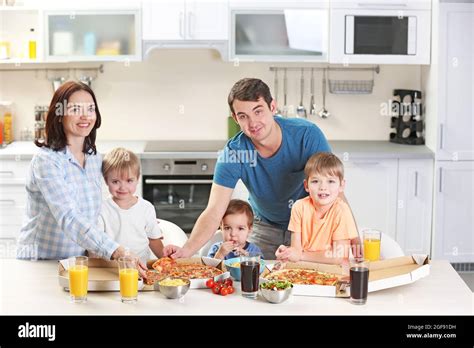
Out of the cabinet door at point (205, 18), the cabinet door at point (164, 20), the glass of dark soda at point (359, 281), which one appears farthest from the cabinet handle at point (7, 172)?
the glass of dark soda at point (359, 281)

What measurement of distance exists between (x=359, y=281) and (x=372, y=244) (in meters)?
0.54

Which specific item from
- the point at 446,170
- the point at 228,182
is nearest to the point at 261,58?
the point at 446,170

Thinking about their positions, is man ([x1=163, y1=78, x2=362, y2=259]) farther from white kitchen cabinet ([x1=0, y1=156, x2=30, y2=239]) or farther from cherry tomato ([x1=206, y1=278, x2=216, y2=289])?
white kitchen cabinet ([x1=0, y1=156, x2=30, y2=239])

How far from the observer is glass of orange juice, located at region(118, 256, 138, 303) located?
286cm

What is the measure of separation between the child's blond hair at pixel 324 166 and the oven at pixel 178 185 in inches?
88.5

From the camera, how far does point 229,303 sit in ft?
9.47

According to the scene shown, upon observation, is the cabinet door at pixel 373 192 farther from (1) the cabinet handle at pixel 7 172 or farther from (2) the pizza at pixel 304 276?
(2) the pizza at pixel 304 276

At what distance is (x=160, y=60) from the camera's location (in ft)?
20.1

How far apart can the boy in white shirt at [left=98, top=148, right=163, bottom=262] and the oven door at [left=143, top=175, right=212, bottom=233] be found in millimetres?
2056

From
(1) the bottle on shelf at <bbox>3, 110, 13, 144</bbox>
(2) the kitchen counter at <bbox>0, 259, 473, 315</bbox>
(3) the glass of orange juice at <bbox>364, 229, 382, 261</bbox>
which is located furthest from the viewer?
(1) the bottle on shelf at <bbox>3, 110, 13, 144</bbox>

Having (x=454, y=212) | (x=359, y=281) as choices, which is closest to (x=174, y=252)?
(x=359, y=281)

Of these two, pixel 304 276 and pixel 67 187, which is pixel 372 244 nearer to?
pixel 304 276

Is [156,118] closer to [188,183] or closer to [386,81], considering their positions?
[188,183]

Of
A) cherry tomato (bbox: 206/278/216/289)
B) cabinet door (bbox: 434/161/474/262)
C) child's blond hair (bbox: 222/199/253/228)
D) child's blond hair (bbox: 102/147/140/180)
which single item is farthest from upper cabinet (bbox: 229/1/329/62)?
cherry tomato (bbox: 206/278/216/289)
